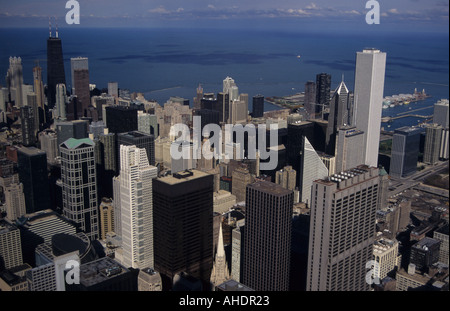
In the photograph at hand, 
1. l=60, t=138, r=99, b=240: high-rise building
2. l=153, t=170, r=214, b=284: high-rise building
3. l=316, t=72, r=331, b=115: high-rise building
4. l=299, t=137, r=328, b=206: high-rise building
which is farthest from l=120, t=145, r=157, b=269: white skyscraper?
l=316, t=72, r=331, b=115: high-rise building

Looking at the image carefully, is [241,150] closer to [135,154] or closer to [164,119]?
[164,119]

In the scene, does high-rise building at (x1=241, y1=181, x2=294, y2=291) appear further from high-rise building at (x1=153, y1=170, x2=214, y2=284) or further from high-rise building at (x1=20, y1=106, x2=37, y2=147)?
high-rise building at (x1=20, y1=106, x2=37, y2=147)

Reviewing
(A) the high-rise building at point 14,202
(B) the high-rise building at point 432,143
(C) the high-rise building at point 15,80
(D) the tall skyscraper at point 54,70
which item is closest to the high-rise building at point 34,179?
(A) the high-rise building at point 14,202

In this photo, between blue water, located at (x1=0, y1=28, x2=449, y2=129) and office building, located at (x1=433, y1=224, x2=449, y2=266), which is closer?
office building, located at (x1=433, y1=224, x2=449, y2=266)

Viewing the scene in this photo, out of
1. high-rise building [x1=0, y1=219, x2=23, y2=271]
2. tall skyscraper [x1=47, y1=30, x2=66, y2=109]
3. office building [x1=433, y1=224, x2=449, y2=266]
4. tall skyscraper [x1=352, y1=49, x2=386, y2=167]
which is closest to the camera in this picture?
office building [x1=433, y1=224, x2=449, y2=266]

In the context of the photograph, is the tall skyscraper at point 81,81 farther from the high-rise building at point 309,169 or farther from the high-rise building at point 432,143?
the high-rise building at point 432,143
